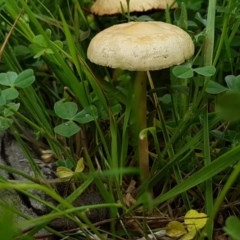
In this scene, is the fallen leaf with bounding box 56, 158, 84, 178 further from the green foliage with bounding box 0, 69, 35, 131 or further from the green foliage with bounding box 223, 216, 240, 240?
the green foliage with bounding box 223, 216, 240, 240

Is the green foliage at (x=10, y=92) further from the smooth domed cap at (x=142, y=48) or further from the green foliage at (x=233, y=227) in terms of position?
the green foliage at (x=233, y=227)

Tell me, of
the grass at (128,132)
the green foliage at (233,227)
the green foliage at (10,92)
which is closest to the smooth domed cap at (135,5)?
the grass at (128,132)

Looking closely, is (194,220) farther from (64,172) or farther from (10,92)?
(10,92)

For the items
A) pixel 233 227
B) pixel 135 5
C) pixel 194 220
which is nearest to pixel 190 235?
pixel 194 220

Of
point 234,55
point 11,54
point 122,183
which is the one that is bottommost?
point 122,183

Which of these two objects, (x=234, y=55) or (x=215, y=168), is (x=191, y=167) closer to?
(x=215, y=168)

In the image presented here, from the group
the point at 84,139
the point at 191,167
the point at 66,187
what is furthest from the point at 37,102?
the point at 191,167

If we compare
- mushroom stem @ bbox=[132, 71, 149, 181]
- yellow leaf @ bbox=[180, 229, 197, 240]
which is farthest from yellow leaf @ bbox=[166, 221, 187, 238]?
mushroom stem @ bbox=[132, 71, 149, 181]
